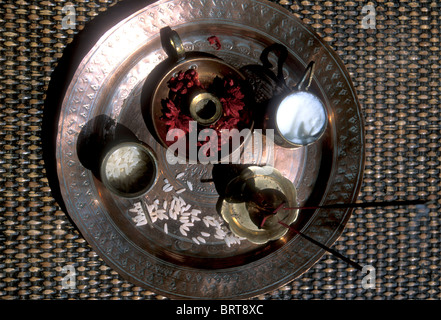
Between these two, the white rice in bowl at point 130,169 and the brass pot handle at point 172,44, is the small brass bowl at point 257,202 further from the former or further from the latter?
the brass pot handle at point 172,44

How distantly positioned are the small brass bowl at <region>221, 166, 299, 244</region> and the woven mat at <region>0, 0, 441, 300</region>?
0.28 m

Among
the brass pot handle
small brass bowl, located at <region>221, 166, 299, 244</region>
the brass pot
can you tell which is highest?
the brass pot handle

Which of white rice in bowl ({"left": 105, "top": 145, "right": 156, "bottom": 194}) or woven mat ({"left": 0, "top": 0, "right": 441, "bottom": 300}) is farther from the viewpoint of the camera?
woven mat ({"left": 0, "top": 0, "right": 441, "bottom": 300})

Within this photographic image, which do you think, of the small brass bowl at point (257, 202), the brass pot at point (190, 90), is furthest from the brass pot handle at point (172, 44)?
the small brass bowl at point (257, 202)

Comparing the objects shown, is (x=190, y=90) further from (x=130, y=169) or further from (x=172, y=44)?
(x=130, y=169)

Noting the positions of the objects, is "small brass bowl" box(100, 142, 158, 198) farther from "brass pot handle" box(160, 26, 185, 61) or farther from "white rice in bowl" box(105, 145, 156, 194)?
"brass pot handle" box(160, 26, 185, 61)

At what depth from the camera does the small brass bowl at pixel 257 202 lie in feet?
3.41

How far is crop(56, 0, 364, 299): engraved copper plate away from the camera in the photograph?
1084 millimetres

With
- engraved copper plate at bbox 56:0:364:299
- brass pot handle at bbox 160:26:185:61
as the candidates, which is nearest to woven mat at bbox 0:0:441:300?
engraved copper plate at bbox 56:0:364:299

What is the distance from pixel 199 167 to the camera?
3.84ft

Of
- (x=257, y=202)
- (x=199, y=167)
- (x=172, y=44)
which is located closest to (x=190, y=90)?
(x=172, y=44)

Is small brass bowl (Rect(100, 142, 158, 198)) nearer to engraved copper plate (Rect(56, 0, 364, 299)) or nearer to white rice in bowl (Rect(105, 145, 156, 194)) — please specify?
white rice in bowl (Rect(105, 145, 156, 194))

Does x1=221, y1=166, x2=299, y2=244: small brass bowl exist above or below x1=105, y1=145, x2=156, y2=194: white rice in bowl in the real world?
below

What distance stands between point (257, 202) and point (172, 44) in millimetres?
525
